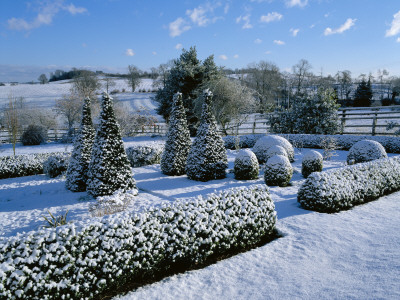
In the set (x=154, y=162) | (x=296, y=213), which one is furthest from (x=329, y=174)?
(x=154, y=162)

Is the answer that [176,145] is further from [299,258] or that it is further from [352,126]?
[352,126]

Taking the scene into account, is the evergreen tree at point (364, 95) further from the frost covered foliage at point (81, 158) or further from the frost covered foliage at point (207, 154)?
the frost covered foliage at point (81, 158)

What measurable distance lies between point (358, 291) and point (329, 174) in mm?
3777

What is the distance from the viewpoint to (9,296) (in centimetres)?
296

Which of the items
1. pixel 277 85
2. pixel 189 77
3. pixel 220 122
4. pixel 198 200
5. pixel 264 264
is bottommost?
pixel 264 264

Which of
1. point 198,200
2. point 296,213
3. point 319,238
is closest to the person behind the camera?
point 198,200

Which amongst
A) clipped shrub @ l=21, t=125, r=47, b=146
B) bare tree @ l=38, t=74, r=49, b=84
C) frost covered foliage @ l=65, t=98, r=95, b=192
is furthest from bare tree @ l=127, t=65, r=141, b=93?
frost covered foliage @ l=65, t=98, r=95, b=192

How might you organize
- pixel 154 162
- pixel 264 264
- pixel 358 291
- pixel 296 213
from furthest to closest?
pixel 154 162 → pixel 296 213 → pixel 264 264 → pixel 358 291

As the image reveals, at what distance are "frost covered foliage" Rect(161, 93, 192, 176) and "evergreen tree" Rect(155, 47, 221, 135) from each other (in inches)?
499

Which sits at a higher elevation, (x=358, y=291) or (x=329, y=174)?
(x=329, y=174)

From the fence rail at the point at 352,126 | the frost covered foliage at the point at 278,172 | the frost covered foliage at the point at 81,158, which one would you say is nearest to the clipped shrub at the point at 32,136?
the fence rail at the point at 352,126

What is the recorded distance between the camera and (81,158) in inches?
339

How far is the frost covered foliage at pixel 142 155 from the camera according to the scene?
12.9 metres

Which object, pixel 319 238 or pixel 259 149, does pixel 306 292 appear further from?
pixel 259 149
